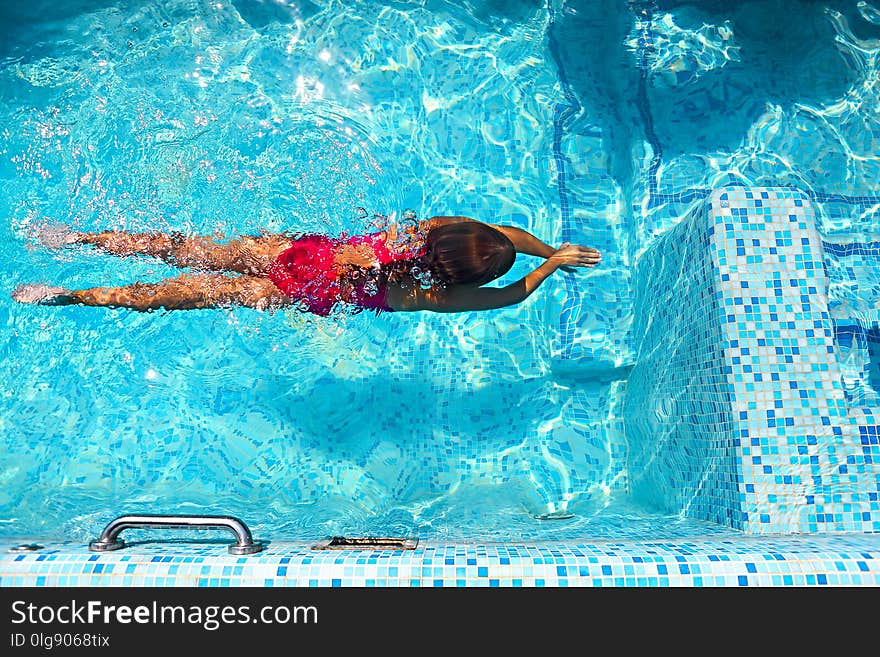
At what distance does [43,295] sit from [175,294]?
0.68m

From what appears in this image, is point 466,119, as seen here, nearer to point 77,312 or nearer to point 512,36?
point 512,36

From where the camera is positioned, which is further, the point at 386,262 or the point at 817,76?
the point at 817,76

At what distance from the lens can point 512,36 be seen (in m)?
4.25

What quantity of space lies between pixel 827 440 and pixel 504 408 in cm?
156

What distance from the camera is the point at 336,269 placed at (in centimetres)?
309

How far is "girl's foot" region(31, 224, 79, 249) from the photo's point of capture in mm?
3516

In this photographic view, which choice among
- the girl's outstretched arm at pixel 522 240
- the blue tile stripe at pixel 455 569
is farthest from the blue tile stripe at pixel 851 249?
the blue tile stripe at pixel 455 569

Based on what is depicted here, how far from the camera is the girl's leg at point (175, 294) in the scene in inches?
129

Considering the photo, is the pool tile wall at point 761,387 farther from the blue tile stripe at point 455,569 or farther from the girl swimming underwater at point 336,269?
the girl swimming underwater at point 336,269

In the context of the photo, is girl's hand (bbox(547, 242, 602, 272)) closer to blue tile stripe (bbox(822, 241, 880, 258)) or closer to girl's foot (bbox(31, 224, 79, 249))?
blue tile stripe (bbox(822, 241, 880, 258))

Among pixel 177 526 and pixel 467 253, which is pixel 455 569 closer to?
pixel 177 526

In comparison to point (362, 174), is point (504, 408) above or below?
below
